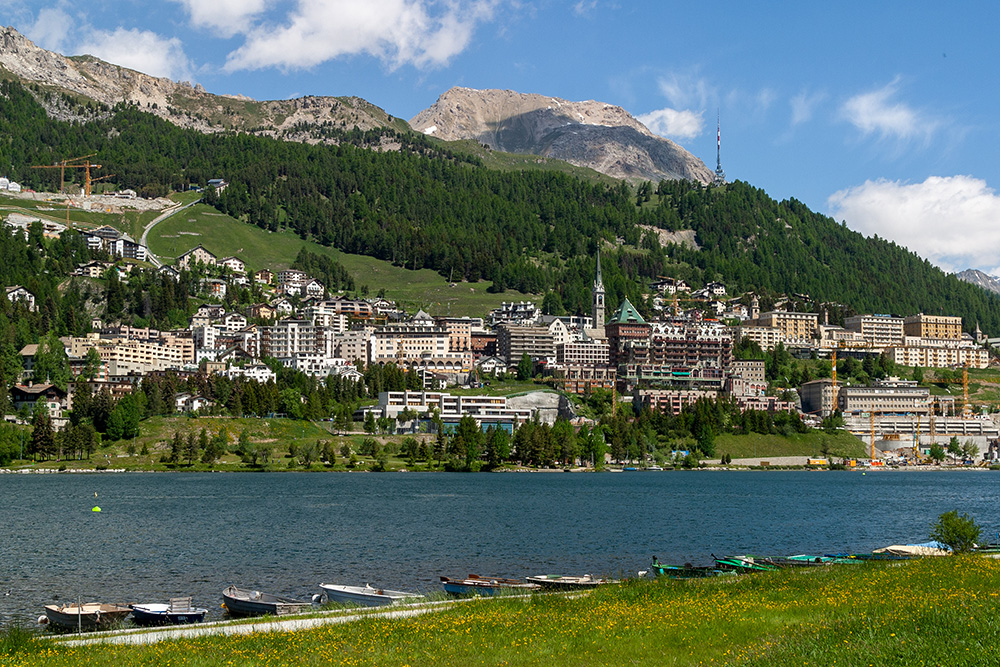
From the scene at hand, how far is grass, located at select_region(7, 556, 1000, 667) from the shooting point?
22.2 m

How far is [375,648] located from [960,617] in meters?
14.4

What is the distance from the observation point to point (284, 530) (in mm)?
79062

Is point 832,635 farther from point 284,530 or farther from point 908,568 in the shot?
point 284,530

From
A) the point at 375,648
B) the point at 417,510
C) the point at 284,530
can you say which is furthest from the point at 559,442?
the point at 375,648

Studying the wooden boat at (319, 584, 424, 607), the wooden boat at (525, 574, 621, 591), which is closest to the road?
the wooden boat at (319, 584, 424, 607)

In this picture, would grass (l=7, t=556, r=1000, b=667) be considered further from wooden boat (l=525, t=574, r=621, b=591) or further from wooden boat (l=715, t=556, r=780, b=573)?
wooden boat (l=715, t=556, r=780, b=573)

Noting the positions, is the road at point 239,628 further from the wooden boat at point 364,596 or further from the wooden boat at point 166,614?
the wooden boat at point 364,596

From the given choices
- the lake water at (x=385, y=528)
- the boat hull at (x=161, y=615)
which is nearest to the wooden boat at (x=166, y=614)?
the boat hull at (x=161, y=615)

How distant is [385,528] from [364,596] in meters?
36.9

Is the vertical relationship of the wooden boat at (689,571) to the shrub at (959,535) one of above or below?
below

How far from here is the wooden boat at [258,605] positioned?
41375mm

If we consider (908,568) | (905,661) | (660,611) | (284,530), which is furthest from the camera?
(284,530)

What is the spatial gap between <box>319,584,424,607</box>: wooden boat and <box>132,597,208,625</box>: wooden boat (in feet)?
19.7

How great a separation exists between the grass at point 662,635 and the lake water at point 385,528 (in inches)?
623
